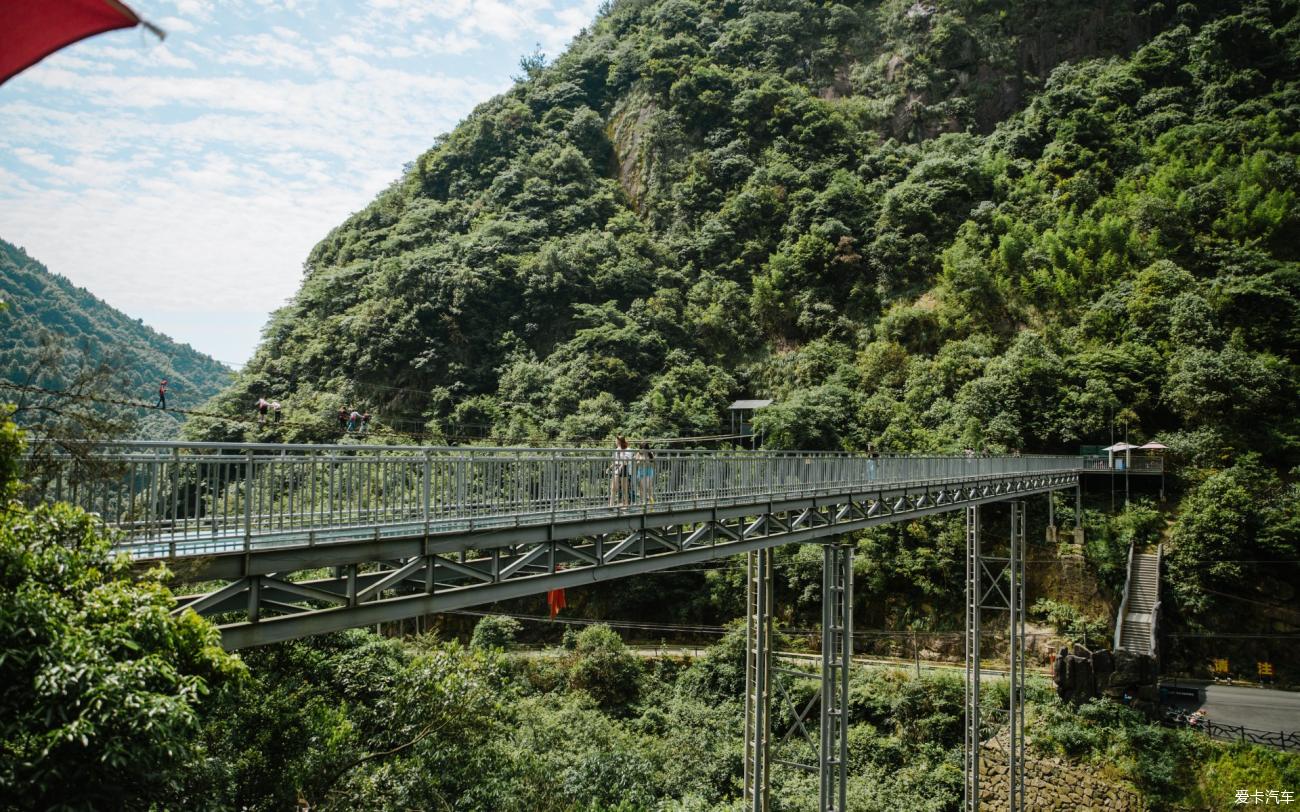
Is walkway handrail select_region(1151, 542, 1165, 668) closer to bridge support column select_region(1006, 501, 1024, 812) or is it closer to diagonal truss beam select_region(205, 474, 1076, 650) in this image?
bridge support column select_region(1006, 501, 1024, 812)

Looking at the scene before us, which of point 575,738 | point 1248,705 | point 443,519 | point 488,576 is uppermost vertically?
point 443,519

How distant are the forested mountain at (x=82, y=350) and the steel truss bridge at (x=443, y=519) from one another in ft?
2.48

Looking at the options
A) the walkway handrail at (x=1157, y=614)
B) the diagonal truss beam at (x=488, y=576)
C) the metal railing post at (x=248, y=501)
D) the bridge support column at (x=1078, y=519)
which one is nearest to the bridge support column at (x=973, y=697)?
the diagonal truss beam at (x=488, y=576)

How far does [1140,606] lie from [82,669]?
2857 centimetres

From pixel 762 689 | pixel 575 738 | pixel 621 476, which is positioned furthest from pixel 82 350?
pixel 575 738

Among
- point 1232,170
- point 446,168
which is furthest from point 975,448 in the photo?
point 446,168

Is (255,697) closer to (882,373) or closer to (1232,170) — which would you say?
(882,373)

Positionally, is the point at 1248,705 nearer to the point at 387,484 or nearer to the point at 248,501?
the point at 387,484

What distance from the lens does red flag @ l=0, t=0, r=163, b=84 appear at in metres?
2.12

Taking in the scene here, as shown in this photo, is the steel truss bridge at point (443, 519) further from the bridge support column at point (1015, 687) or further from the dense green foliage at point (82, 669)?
the bridge support column at point (1015, 687)

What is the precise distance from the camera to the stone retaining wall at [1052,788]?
19.8 m

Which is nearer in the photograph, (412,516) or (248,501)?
(248,501)

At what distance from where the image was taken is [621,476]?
1027 centimetres

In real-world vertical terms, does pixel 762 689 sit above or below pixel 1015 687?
above
